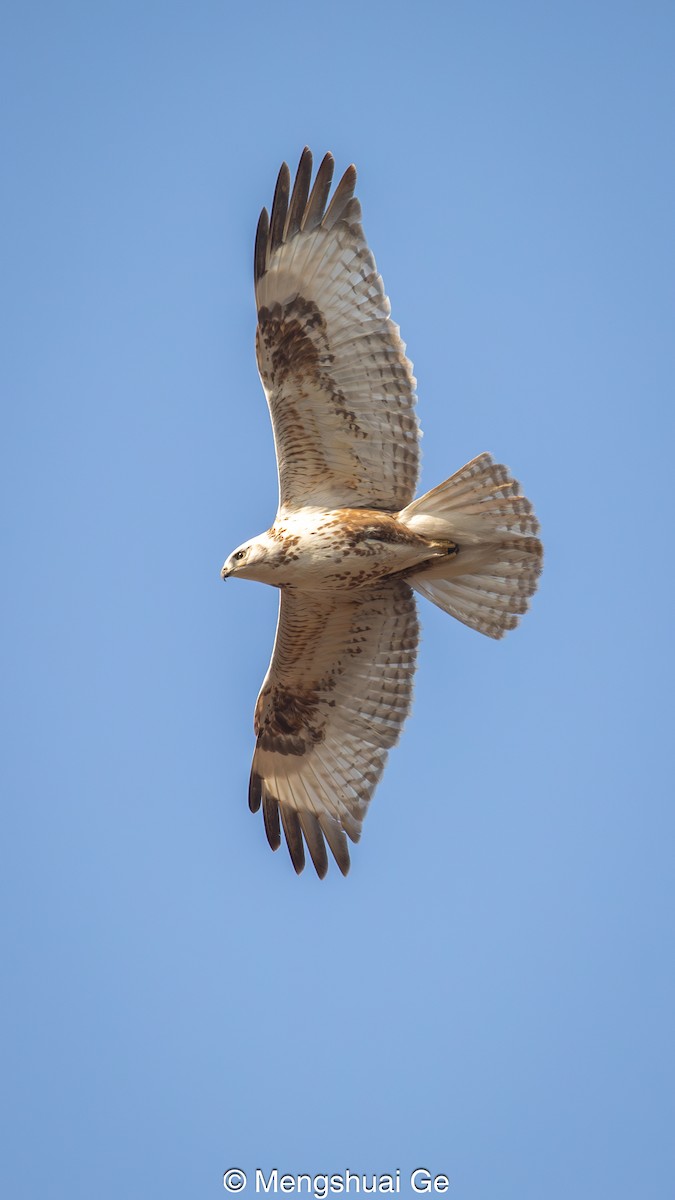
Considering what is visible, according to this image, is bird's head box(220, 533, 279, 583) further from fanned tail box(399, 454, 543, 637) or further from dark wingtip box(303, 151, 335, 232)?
dark wingtip box(303, 151, 335, 232)

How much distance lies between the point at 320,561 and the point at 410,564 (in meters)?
0.57

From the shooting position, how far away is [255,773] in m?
10.9

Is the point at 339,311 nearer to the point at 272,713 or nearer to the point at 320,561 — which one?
the point at 320,561

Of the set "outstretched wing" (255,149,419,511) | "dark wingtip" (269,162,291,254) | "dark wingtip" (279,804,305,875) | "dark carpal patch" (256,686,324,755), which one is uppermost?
"dark wingtip" (269,162,291,254)

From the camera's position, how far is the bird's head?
31.7 ft

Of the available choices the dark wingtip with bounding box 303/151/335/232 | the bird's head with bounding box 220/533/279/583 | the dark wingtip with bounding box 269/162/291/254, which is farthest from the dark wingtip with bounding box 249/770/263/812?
the dark wingtip with bounding box 303/151/335/232

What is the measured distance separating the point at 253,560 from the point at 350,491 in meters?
0.75

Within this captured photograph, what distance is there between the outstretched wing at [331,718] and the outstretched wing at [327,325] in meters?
1.24

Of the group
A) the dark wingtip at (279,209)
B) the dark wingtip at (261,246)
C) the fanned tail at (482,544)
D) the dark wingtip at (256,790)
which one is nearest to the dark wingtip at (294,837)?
the dark wingtip at (256,790)

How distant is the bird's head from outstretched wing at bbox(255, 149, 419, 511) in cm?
75

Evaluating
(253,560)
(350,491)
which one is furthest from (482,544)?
(253,560)

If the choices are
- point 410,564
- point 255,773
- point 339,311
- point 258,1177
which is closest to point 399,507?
point 410,564

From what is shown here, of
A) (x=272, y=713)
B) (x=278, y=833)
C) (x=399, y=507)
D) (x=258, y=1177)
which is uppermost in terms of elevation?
(x=399, y=507)

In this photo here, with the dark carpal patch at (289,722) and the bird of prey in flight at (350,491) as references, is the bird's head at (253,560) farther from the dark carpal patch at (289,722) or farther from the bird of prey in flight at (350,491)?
the dark carpal patch at (289,722)
